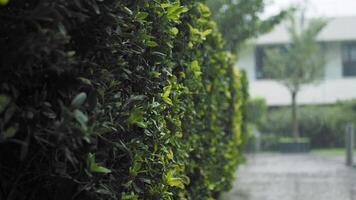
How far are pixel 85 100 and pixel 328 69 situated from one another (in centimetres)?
3506

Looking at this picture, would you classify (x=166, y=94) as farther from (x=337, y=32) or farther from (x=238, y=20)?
(x=337, y=32)

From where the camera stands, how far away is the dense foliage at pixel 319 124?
30.7m

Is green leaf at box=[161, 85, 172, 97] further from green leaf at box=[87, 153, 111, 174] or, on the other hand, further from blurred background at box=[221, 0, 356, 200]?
blurred background at box=[221, 0, 356, 200]

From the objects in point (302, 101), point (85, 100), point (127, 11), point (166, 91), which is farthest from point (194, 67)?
point (302, 101)

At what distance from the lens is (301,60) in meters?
27.6

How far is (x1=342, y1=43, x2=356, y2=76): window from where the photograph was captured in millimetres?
36031

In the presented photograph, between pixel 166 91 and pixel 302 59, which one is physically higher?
pixel 302 59

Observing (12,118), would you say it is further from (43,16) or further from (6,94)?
(43,16)

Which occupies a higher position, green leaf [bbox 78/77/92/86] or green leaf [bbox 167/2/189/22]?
green leaf [bbox 167/2/189/22]

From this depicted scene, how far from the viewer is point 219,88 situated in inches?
301

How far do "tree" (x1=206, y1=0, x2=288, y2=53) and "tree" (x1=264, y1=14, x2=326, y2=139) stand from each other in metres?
9.10

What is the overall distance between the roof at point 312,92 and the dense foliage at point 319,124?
3125 millimetres

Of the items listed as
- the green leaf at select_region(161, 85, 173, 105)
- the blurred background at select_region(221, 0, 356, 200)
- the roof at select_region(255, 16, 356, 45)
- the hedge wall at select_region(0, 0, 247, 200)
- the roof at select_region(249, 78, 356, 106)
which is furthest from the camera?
the roof at select_region(255, 16, 356, 45)

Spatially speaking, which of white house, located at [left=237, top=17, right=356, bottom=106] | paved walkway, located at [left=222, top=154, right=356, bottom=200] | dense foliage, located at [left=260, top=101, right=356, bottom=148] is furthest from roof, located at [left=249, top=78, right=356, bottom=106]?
paved walkway, located at [left=222, top=154, right=356, bottom=200]
